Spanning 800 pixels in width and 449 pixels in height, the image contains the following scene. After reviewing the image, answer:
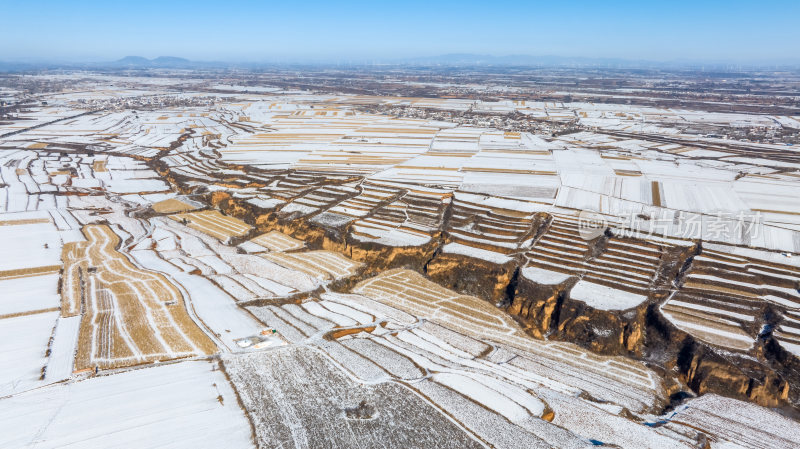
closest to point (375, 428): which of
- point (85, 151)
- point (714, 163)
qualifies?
point (714, 163)

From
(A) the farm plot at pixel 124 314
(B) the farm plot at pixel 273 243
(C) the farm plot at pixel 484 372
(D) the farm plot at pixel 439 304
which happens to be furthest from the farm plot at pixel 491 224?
(A) the farm plot at pixel 124 314

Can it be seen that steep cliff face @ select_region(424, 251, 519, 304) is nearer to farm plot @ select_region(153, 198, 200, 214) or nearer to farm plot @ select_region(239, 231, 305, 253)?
farm plot @ select_region(239, 231, 305, 253)

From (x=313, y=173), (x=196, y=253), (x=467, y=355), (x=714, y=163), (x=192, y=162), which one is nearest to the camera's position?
(x=467, y=355)

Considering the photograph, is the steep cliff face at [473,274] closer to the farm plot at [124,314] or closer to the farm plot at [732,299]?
the farm plot at [732,299]

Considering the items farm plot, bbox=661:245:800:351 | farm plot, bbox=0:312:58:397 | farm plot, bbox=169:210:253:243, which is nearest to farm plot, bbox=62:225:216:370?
farm plot, bbox=0:312:58:397

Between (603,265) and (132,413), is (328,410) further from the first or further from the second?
(603,265)

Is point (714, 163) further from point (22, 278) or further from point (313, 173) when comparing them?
point (22, 278)
